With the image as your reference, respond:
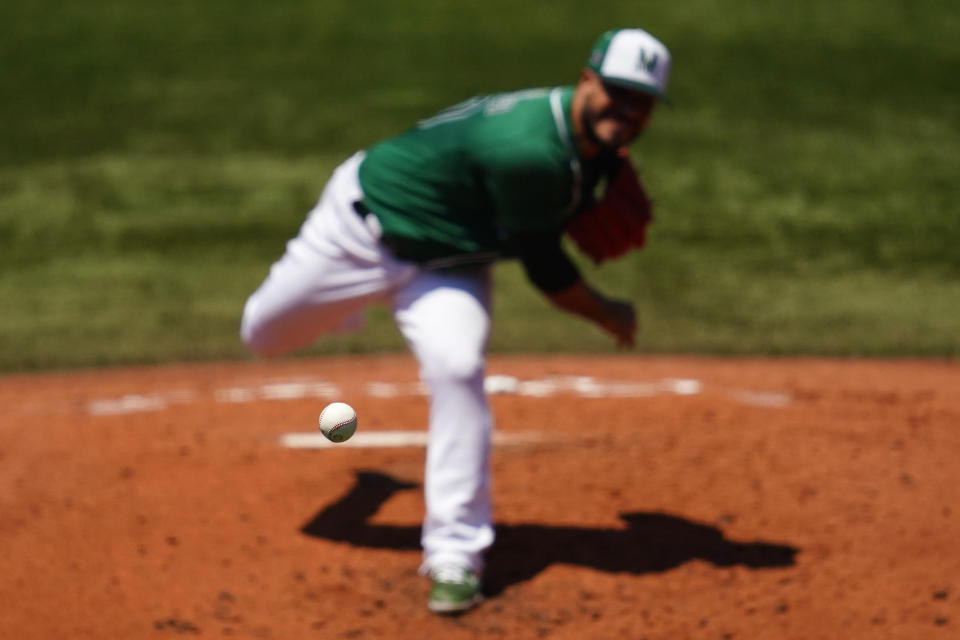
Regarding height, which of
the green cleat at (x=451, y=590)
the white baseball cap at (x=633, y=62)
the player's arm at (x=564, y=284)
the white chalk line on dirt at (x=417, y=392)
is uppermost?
the white baseball cap at (x=633, y=62)

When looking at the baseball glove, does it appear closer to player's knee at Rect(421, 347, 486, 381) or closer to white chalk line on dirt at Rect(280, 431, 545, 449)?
player's knee at Rect(421, 347, 486, 381)

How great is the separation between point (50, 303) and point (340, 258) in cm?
525

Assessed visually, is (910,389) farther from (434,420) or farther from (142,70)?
(142,70)

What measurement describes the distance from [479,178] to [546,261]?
1.16ft

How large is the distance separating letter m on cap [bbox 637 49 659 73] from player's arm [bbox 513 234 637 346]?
0.61 metres

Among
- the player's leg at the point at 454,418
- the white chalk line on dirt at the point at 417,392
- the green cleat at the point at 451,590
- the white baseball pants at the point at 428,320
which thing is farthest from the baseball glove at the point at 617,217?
the white chalk line on dirt at the point at 417,392

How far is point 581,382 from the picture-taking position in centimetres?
674

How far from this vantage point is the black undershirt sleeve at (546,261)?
3.97 m

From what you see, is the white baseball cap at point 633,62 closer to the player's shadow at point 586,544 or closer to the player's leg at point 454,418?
the player's leg at point 454,418

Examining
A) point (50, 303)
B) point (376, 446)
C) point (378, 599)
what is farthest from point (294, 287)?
point (50, 303)

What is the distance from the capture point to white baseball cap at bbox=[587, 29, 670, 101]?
3.70 m

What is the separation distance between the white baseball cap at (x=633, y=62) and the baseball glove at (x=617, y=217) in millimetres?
548

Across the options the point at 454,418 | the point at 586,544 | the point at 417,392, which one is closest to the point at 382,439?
the point at 417,392

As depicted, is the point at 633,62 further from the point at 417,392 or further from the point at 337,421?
the point at 417,392
